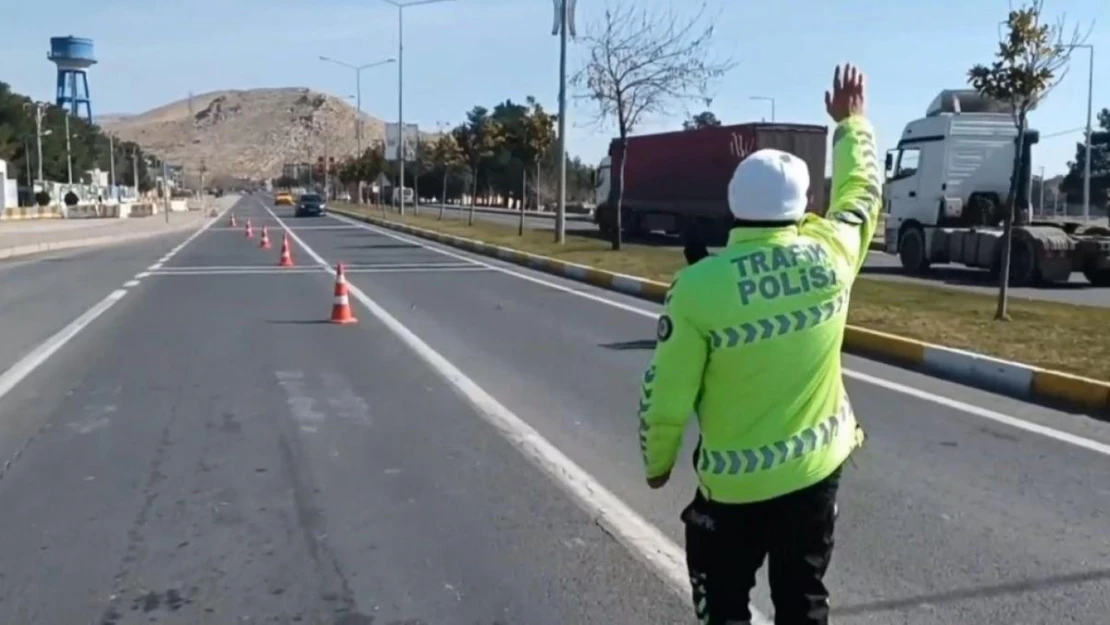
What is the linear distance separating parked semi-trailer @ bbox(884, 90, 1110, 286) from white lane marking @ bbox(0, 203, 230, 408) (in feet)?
51.8

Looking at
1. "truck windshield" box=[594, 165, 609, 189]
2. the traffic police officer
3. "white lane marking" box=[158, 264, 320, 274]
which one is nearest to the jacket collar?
the traffic police officer

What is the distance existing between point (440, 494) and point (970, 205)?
72.3ft

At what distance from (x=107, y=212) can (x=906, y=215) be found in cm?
7108

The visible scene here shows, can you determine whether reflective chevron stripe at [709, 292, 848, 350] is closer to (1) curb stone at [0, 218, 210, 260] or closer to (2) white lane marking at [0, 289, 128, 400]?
(2) white lane marking at [0, 289, 128, 400]

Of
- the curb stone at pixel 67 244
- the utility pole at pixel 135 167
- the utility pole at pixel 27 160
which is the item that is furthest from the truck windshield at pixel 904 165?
the utility pole at pixel 135 167

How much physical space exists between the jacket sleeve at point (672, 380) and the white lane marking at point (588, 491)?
193 cm

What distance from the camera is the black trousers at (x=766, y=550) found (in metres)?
3.65

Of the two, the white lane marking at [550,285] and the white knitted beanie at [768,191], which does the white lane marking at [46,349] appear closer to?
the white lane marking at [550,285]

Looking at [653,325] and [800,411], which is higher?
[800,411]

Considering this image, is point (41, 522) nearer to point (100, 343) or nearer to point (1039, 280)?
point (100, 343)

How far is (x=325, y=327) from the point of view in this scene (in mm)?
17281

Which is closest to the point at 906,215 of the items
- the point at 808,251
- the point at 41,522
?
the point at 41,522

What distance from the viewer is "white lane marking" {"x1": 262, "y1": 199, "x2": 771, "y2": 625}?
245 inches

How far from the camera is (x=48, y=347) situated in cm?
1523
